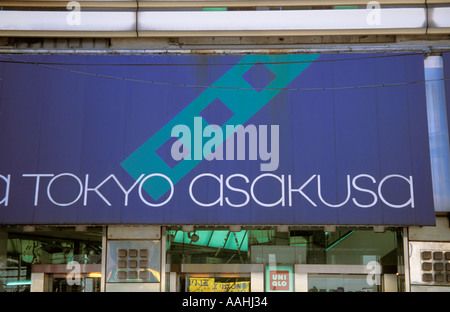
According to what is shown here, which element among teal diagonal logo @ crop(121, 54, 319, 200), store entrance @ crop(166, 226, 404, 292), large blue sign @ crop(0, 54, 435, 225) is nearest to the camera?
large blue sign @ crop(0, 54, 435, 225)

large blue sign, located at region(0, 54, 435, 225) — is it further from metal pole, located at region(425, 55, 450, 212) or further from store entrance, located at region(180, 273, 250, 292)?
store entrance, located at region(180, 273, 250, 292)

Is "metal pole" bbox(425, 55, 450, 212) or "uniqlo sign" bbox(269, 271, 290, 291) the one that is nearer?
"metal pole" bbox(425, 55, 450, 212)

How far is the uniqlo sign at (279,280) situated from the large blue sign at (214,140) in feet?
4.36

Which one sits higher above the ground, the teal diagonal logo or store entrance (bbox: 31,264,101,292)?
the teal diagonal logo

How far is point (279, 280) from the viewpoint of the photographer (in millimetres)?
10078

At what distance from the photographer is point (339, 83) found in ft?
32.4

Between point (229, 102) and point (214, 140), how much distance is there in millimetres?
737

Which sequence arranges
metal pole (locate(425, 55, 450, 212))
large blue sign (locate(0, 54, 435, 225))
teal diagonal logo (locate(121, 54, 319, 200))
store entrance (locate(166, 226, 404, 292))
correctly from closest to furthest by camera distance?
large blue sign (locate(0, 54, 435, 225)) → teal diagonal logo (locate(121, 54, 319, 200)) → metal pole (locate(425, 55, 450, 212)) → store entrance (locate(166, 226, 404, 292))

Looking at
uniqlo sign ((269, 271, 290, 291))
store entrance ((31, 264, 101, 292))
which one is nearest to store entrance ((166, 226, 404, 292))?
uniqlo sign ((269, 271, 290, 291))

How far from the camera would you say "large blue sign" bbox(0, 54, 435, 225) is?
9.34m

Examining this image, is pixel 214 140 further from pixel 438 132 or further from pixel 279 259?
pixel 438 132

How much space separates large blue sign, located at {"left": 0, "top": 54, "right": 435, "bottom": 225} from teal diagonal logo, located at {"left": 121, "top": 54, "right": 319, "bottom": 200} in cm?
2

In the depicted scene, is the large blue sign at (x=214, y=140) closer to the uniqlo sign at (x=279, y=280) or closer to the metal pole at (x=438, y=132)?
the metal pole at (x=438, y=132)
